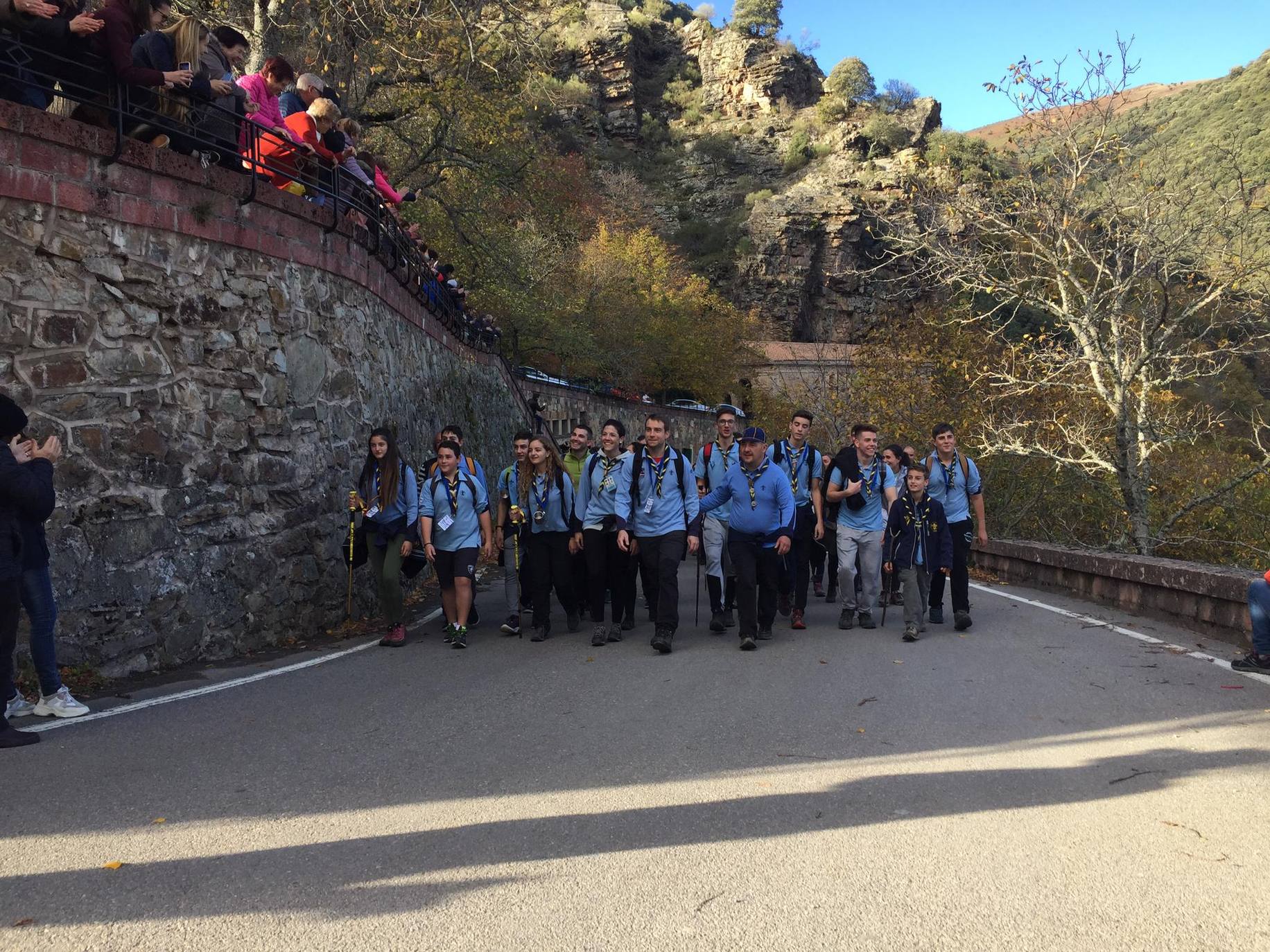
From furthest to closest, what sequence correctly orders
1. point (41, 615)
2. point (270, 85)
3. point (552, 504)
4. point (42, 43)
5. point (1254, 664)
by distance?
point (270, 85) < point (552, 504) < point (42, 43) < point (1254, 664) < point (41, 615)

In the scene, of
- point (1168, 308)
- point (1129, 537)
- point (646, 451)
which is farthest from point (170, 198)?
point (1129, 537)

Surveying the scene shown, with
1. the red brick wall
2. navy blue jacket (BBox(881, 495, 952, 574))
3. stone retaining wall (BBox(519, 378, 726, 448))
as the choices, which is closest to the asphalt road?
navy blue jacket (BBox(881, 495, 952, 574))

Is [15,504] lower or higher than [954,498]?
higher

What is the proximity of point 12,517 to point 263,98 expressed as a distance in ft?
22.7

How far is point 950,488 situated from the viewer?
10555 millimetres

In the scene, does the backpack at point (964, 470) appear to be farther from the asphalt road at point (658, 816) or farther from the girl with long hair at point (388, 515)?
the girl with long hair at point (388, 515)

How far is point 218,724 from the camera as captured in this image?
20.4 ft

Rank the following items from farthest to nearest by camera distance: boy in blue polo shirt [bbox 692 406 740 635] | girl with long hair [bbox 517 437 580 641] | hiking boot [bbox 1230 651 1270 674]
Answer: boy in blue polo shirt [bbox 692 406 740 635] → girl with long hair [bbox 517 437 580 641] → hiking boot [bbox 1230 651 1270 674]

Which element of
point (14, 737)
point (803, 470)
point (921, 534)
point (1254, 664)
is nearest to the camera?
point (14, 737)

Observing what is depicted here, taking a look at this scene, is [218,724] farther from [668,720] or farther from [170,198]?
[170,198]

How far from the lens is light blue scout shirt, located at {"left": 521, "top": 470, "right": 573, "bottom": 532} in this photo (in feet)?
32.4

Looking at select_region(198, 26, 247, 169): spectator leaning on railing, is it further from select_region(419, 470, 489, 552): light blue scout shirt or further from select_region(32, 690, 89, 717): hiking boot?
select_region(32, 690, 89, 717): hiking boot

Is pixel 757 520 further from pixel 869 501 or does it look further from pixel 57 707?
pixel 57 707

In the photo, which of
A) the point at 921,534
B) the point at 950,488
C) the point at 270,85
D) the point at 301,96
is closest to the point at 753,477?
the point at 921,534
